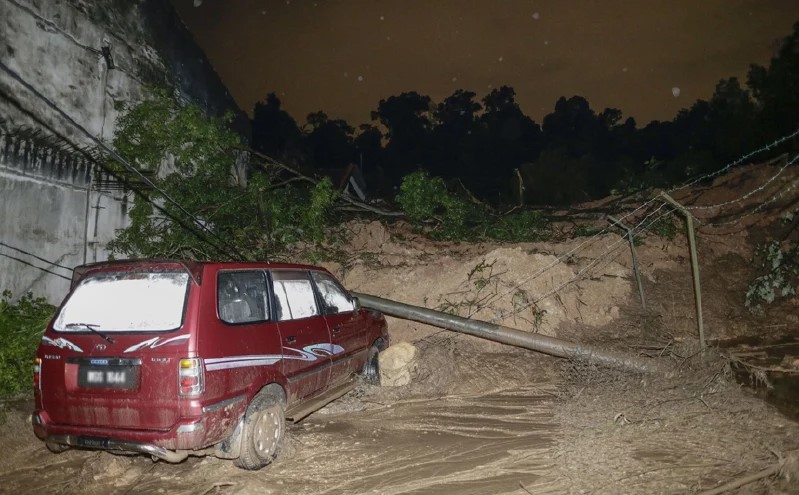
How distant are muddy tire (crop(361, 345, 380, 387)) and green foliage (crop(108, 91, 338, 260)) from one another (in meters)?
4.67

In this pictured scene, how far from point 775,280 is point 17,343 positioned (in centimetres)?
1340

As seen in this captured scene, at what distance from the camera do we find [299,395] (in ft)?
17.2

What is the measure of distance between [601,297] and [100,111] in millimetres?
10126

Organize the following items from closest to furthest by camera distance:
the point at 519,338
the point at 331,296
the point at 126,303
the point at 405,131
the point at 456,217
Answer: the point at 126,303 < the point at 331,296 < the point at 519,338 < the point at 456,217 < the point at 405,131

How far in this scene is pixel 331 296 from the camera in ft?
21.0

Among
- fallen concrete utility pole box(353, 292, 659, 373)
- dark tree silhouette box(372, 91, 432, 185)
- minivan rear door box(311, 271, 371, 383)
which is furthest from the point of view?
dark tree silhouette box(372, 91, 432, 185)

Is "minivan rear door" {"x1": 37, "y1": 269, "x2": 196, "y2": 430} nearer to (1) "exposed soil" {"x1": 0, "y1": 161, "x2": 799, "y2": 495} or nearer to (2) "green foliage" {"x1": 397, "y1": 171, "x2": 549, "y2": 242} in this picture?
(1) "exposed soil" {"x1": 0, "y1": 161, "x2": 799, "y2": 495}

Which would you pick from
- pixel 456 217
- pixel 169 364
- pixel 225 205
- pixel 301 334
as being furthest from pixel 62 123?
pixel 456 217

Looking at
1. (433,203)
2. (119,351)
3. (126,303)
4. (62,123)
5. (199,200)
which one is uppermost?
(62,123)

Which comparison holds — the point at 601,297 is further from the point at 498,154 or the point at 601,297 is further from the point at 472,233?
the point at 498,154

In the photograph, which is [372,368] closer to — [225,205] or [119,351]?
[119,351]

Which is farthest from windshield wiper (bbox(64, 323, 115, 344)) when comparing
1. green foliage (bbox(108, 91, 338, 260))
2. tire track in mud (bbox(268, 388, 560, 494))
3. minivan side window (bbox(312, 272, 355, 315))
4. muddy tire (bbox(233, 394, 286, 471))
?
green foliage (bbox(108, 91, 338, 260))

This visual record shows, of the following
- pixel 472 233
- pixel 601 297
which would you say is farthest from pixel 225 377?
pixel 472 233

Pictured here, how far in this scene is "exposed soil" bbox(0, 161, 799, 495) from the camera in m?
4.48
